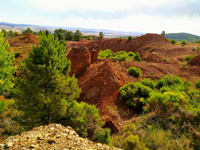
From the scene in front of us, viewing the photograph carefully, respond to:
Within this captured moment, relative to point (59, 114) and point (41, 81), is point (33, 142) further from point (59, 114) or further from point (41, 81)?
point (41, 81)

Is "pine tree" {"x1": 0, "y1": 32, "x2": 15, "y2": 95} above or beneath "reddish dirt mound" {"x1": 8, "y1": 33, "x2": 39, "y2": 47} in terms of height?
beneath

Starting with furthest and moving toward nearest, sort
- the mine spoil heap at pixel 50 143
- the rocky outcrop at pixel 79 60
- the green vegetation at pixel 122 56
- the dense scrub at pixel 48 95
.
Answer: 1. the green vegetation at pixel 122 56
2. the rocky outcrop at pixel 79 60
3. the dense scrub at pixel 48 95
4. the mine spoil heap at pixel 50 143

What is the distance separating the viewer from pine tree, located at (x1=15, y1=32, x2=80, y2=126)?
6359 millimetres

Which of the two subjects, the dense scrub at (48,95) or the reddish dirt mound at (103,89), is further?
the reddish dirt mound at (103,89)

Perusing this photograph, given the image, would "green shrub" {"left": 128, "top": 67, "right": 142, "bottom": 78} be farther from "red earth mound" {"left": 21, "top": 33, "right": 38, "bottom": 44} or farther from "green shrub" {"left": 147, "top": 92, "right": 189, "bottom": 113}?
"red earth mound" {"left": 21, "top": 33, "right": 38, "bottom": 44}

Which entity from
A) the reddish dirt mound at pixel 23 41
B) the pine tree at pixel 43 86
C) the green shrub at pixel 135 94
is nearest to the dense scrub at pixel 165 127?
the green shrub at pixel 135 94

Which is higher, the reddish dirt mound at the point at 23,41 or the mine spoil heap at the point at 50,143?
the reddish dirt mound at the point at 23,41

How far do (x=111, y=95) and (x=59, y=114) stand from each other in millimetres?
4791

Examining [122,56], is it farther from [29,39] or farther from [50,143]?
[29,39]

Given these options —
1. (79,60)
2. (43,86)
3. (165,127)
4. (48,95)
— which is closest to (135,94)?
(165,127)

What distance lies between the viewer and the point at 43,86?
22.2 feet

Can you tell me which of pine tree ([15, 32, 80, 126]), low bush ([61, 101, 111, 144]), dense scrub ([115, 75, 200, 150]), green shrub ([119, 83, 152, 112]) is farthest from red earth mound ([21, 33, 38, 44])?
dense scrub ([115, 75, 200, 150])

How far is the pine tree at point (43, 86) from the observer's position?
6.36 metres

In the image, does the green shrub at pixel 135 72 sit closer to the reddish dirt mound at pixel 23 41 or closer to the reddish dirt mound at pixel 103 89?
the reddish dirt mound at pixel 103 89
